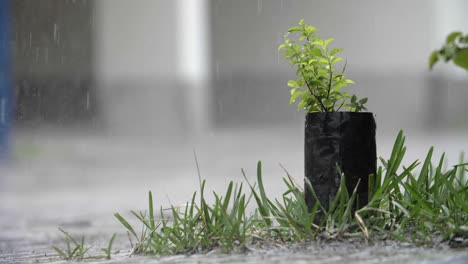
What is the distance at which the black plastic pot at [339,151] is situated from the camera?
1.86 metres

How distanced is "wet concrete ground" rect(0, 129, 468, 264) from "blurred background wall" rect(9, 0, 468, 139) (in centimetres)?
63

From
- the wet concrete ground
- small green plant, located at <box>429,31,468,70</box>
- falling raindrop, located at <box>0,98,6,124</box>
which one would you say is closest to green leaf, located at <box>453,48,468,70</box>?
small green plant, located at <box>429,31,468,70</box>

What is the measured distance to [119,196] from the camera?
5723 mm

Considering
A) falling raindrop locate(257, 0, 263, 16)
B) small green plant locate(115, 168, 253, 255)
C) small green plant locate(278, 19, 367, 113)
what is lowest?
small green plant locate(115, 168, 253, 255)

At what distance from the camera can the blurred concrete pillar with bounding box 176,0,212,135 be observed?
10922 millimetres

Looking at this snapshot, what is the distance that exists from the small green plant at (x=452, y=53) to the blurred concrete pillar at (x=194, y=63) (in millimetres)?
9216

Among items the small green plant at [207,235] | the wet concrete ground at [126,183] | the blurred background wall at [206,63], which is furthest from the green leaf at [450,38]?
the blurred background wall at [206,63]

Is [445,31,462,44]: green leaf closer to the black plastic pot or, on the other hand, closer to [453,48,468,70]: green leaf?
[453,48,468,70]: green leaf

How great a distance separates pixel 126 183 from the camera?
7.02 m

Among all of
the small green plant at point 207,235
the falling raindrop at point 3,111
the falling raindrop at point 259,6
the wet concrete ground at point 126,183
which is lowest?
the wet concrete ground at point 126,183

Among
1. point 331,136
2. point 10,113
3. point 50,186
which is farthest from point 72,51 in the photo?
point 331,136

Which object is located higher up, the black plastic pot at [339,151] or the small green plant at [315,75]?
the small green plant at [315,75]

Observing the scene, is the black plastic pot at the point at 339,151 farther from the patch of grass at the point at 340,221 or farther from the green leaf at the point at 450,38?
the green leaf at the point at 450,38

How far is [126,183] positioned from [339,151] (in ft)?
17.6
